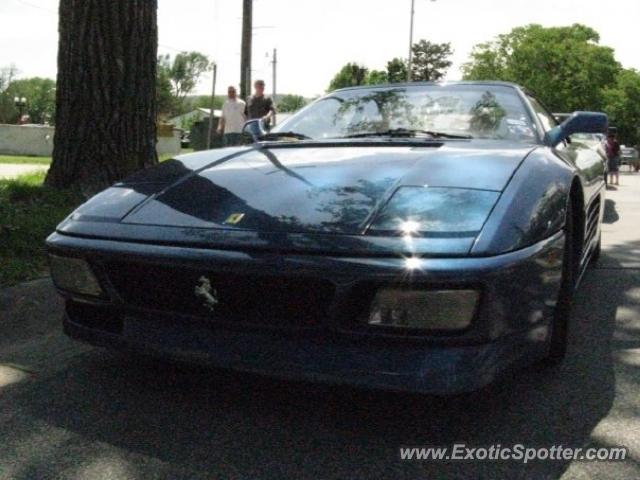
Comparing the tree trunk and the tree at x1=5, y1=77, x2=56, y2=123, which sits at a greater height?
the tree at x1=5, y1=77, x2=56, y2=123

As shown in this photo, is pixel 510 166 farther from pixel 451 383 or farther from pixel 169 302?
pixel 169 302

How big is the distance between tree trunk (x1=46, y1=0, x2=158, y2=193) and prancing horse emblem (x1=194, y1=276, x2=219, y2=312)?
3.29 m

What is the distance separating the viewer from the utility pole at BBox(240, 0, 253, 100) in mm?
16750

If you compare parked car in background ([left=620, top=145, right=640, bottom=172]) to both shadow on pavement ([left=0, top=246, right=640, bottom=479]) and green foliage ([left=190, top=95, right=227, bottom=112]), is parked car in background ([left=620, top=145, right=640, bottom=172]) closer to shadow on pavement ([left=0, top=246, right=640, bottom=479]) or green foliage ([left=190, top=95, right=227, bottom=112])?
shadow on pavement ([left=0, top=246, right=640, bottom=479])

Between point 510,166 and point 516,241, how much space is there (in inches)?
18.9

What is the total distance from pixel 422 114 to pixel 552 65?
213ft

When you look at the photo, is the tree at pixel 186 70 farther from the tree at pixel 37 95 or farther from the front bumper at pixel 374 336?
the front bumper at pixel 374 336

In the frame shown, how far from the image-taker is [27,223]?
4.39m

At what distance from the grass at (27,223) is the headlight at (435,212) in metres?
2.39

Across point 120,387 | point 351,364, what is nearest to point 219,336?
point 351,364

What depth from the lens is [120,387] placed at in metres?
2.44

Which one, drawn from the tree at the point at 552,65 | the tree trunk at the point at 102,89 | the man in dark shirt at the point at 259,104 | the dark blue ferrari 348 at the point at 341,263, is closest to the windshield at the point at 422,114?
the dark blue ferrari 348 at the point at 341,263

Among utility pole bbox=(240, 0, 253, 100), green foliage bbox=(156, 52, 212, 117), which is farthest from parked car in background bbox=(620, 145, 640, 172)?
green foliage bbox=(156, 52, 212, 117)

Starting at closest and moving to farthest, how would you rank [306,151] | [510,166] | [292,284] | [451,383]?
[451,383]
[292,284]
[510,166]
[306,151]
